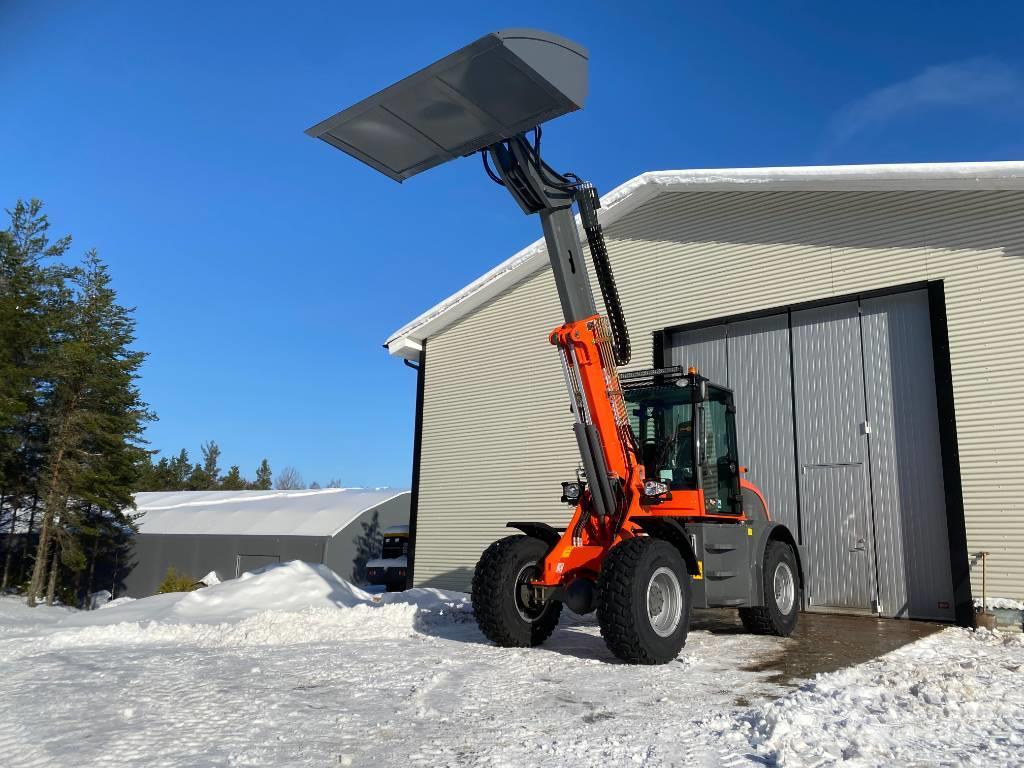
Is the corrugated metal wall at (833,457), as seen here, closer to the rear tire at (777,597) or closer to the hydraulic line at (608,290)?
the rear tire at (777,597)

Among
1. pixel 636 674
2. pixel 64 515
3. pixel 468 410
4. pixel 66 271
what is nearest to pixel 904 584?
pixel 636 674

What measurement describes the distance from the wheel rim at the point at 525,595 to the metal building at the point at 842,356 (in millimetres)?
5907

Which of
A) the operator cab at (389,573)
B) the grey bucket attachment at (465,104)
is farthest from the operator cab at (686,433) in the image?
the operator cab at (389,573)

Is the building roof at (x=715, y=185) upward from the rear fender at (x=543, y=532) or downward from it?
upward

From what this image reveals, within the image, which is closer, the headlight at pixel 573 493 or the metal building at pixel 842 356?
the headlight at pixel 573 493

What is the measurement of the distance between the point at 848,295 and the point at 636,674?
26.2 feet

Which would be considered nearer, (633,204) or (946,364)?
(946,364)

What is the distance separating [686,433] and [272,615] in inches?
221

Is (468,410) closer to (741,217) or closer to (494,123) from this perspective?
(741,217)

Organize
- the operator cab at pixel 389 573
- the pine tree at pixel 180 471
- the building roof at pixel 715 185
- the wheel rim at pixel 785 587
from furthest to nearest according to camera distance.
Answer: the pine tree at pixel 180 471 < the operator cab at pixel 389 573 < the building roof at pixel 715 185 < the wheel rim at pixel 785 587

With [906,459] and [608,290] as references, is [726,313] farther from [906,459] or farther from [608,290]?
[608,290]

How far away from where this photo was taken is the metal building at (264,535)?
30.7m

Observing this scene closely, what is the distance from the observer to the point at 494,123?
7.02 meters

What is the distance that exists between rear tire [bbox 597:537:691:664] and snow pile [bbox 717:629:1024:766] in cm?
128
